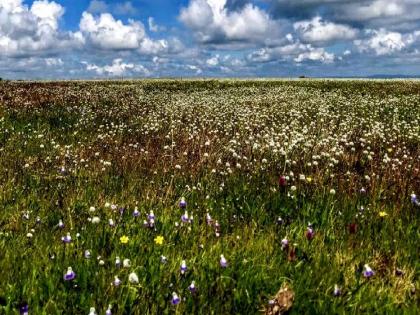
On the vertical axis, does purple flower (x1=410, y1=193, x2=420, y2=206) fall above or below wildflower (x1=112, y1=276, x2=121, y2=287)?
below

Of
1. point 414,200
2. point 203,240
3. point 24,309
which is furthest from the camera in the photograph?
point 414,200

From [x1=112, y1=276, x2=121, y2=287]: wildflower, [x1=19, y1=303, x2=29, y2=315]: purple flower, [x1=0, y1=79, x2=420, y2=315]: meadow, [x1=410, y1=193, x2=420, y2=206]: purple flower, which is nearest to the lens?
[x1=19, y1=303, x2=29, y2=315]: purple flower

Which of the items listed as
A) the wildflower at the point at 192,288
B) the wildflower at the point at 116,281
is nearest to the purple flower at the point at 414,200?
the wildflower at the point at 192,288

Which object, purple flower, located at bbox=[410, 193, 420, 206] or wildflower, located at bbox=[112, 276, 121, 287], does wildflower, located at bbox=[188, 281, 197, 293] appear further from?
purple flower, located at bbox=[410, 193, 420, 206]

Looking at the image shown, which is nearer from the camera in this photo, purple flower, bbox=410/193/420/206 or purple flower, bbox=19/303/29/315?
purple flower, bbox=19/303/29/315

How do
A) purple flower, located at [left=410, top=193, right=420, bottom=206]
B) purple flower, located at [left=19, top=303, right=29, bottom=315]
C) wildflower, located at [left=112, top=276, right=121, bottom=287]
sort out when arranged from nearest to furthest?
1. purple flower, located at [left=19, top=303, right=29, bottom=315]
2. wildflower, located at [left=112, top=276, right=121, bottom=287]
3. purple flower, located at [left=410, top=193, right=420, bottom=206]

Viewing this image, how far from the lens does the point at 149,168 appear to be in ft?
29.9

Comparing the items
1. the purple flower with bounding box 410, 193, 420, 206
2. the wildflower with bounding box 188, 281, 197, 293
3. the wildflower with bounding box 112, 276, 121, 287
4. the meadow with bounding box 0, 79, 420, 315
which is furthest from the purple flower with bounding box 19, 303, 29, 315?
the purple flower with bounding box 410, 193, 420, 206

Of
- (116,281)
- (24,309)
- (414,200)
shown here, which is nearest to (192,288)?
(116,281)

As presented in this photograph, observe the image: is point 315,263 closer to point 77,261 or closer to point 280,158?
point 77,261

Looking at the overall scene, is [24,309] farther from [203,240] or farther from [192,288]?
[203,240]

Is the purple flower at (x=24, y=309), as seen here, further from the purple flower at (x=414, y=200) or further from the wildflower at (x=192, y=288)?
the purple flower at (x=414, y=200)

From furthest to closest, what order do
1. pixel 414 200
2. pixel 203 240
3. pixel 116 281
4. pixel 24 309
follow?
pixel 414 200 → pixel 203 240 → pixel 116 281 → pixel 24 309

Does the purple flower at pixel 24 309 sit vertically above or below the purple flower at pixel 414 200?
above
